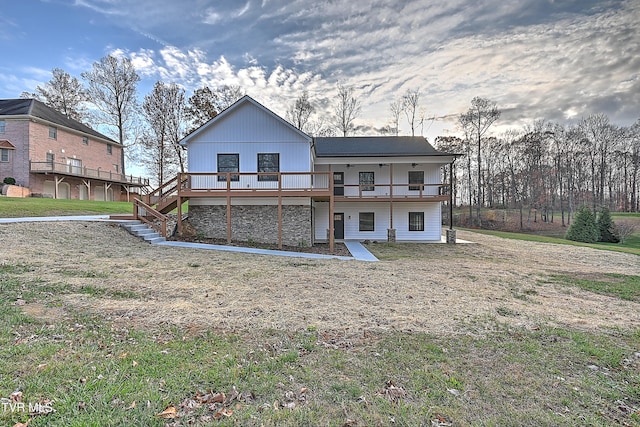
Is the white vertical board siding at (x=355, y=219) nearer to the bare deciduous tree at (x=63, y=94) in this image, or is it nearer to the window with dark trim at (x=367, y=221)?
the window with dark trim at (x=367, y=221)

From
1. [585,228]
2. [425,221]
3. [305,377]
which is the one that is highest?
[425,221]

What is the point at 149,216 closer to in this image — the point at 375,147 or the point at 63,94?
the point at 375,147

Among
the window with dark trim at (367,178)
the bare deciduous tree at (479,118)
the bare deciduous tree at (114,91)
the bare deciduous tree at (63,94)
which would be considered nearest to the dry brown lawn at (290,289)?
the window with dark trim at (367,178)

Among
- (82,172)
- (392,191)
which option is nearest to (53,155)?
(82,172)

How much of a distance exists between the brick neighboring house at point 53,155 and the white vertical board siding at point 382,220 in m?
23.1

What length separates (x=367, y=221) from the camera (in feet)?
63.1

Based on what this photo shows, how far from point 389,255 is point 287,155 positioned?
Result: 6991mm

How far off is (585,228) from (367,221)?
18.6 meters

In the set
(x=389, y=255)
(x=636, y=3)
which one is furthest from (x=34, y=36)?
(x=636, y=3)

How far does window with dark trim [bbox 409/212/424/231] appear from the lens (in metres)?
19.1

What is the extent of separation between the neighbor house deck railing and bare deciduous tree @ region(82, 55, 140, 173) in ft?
15.6

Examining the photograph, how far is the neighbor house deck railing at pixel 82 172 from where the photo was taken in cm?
2478

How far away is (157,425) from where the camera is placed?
2369 mm

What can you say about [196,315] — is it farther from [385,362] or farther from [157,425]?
[385,362]
